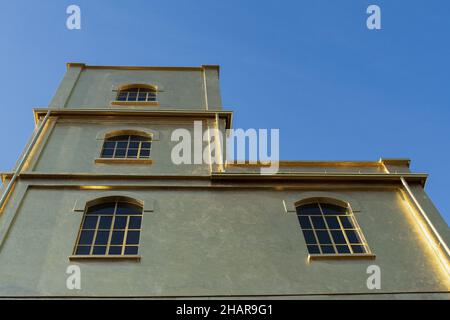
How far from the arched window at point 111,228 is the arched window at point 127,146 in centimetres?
272

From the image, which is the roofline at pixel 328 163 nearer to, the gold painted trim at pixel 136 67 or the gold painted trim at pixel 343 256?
the gold painted trim at pixel 343 256

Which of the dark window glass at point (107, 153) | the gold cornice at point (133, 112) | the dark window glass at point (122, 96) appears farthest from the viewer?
the dark window glass at point (122, 96)

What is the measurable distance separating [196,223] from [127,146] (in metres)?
5.19

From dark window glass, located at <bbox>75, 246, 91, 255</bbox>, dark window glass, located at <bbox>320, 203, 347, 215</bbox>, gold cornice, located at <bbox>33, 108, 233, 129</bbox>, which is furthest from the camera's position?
gold cornice, located at <bbox>33, 108, 233, 129</bbox>

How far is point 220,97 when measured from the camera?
2131 centimetres

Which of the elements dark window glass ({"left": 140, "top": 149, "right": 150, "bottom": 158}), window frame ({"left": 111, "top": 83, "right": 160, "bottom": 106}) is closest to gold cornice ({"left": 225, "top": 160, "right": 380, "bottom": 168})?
dark window glass ({"left": 140, "top": 149, "right": 150, "bottom": 158})

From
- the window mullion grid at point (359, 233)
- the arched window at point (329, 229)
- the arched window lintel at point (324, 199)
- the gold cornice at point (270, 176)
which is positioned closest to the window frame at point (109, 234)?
the gold cornice at point (270, 176)

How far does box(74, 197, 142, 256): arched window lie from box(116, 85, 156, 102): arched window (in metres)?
7.80

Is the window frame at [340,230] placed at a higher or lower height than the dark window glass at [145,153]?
lower

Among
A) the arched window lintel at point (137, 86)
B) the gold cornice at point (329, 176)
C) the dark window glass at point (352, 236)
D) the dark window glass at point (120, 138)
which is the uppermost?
the arched window lintel at point (137, 86)

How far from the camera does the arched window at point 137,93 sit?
21609 millimetres

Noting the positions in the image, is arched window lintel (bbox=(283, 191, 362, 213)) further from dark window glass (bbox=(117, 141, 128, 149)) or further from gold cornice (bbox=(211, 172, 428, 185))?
dark window glass (bbox=(117, 141, 128, 149))

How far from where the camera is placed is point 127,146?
1777cm

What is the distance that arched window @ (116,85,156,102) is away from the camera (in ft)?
70.9
